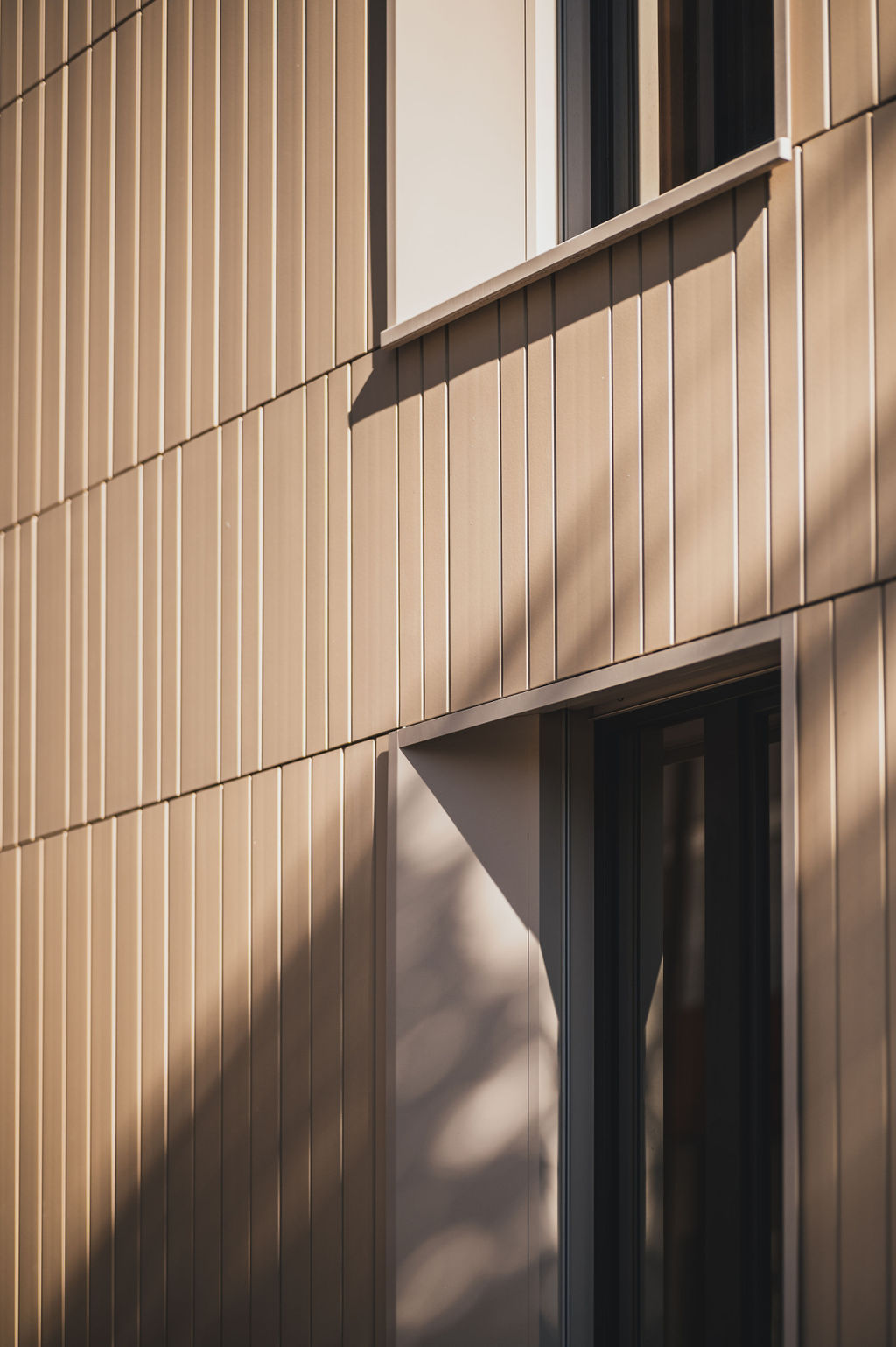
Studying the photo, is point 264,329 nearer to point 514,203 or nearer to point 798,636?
point 514,203

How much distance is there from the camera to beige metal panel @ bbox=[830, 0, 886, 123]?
424cm

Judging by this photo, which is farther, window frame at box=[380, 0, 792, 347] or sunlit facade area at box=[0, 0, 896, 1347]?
window frame at box=[380, 0, 792, 347]

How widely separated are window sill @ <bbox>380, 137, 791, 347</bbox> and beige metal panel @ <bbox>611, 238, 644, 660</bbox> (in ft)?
0.25

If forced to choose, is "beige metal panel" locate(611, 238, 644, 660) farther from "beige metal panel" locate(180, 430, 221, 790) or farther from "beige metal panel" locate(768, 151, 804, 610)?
"beige metal panel" locate(180, 430, 221, 790)

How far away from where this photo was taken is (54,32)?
25.2 ft

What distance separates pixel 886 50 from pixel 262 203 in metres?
2.74

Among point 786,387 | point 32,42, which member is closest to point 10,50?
point 32,42

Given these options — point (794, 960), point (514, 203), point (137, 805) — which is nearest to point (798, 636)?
point (794, 960)

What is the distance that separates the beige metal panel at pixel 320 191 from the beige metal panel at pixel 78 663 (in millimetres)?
1596

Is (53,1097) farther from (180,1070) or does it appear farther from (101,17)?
(101,17)

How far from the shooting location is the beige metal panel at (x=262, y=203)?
623cm

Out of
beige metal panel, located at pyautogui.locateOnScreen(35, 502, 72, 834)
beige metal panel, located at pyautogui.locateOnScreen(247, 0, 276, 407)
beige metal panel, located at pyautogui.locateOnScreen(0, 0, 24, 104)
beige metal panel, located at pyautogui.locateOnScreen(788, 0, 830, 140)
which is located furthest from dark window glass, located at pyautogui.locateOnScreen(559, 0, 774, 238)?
beige metal panel, located at pyautogui.locateOnScreen(0, 0, 24, 104)

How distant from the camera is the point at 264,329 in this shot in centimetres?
624

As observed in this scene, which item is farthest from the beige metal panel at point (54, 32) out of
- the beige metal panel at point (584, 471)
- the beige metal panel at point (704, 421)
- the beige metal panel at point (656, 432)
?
the beige metal panel at point (704, 421)
